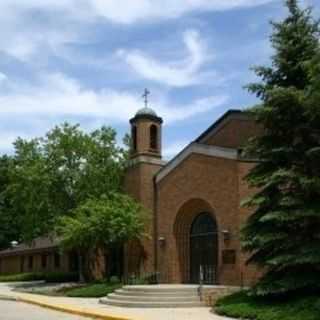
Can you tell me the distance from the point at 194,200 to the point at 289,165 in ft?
37.6

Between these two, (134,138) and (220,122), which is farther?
(134,138)

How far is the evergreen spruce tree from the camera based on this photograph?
18.1 m

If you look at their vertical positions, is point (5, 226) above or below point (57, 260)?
above

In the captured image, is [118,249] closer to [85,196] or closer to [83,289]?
[85,196]

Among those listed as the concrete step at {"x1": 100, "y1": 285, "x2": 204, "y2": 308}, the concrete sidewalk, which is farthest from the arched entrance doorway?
the concrete sidewalk

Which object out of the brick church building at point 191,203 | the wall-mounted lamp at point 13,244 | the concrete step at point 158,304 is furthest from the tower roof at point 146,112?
the wall-mounted lamp at point 13,244

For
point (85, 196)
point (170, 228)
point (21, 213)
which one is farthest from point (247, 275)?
point (21, 213)

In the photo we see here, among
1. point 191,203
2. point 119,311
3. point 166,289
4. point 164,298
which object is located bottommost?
point 119,311

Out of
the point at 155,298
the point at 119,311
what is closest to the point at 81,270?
the point at 155,298

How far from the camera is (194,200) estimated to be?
30.7 metres

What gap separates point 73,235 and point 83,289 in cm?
272

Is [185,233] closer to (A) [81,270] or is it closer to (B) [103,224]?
(B) [103,224]

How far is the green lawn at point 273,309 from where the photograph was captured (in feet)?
53.7

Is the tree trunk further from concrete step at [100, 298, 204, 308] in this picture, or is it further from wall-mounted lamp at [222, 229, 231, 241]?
concrete step at [100, 298, 204, 308]
